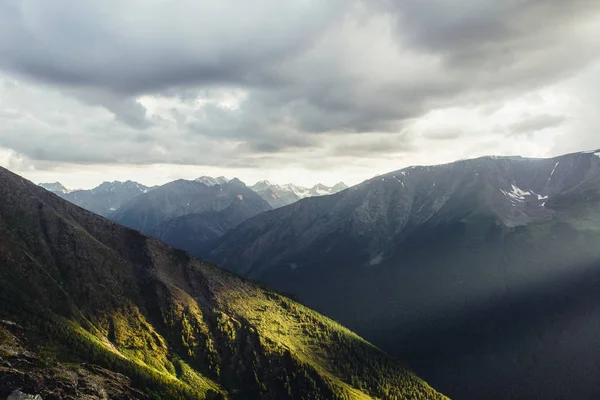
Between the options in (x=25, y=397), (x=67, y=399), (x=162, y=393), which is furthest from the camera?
(x=162, y=393)

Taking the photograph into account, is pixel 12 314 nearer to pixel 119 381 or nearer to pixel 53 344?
pixel 53 344

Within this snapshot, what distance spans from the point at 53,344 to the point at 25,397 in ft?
150

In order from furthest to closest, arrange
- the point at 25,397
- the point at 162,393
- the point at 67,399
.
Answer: the point at 162,393, the point at 67,399, the point at 25,397

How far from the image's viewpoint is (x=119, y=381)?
176500mm

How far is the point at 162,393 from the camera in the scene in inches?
7554

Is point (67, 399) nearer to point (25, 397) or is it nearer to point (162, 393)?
point (25, 397)

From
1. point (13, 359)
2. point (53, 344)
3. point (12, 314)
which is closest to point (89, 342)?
point (53, 344)

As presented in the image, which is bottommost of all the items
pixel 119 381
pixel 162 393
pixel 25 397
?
pixel 162 393

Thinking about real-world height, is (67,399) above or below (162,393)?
above

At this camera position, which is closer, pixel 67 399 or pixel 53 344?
pixel 67 399

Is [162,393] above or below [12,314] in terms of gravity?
below

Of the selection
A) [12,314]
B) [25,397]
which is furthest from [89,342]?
[25,397]

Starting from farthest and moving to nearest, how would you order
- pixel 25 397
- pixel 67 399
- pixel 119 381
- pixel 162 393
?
pixel 162 393 → pixel 119 381 → pixel 67 399 → pixel 25 397

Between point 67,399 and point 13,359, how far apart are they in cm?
2551
